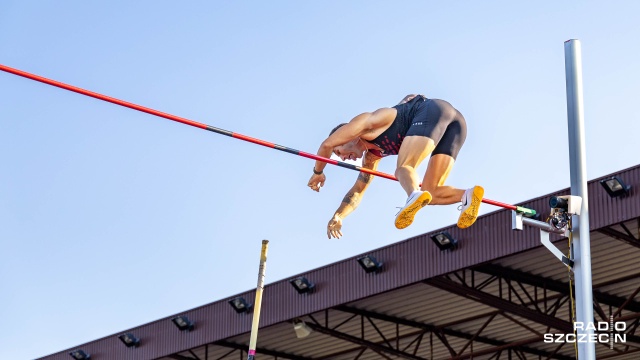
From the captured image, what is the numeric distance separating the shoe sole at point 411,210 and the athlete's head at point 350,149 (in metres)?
0.85

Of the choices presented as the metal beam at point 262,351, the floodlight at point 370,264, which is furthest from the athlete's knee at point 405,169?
the metal beam at point 262,351

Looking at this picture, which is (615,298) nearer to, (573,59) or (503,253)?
(503,253)

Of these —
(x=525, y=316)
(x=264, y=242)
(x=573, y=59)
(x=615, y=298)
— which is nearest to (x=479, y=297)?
(x=525, y=316)

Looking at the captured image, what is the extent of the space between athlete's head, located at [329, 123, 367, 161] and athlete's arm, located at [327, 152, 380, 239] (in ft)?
1.10

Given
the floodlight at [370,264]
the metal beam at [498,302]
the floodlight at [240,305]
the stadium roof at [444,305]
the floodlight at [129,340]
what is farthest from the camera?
the floodlight at [129,340]

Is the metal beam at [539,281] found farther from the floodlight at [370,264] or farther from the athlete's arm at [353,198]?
the athlete's arm at [353,198]

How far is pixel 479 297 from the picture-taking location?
2158 centimetres

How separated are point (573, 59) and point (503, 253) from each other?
831 cm

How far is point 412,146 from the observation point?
10.7 metres

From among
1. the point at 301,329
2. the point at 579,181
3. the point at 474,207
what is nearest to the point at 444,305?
the point at 301,329

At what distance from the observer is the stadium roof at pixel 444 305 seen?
1994cm

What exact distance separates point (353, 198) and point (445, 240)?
357 inches

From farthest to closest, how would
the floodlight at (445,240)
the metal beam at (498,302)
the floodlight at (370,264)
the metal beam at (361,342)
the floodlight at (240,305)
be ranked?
the metal beam at (361,342), the floodlight at (240,305), the floodlight at (370,264), the metal beam at (498,302), the floodlight at (445,240)

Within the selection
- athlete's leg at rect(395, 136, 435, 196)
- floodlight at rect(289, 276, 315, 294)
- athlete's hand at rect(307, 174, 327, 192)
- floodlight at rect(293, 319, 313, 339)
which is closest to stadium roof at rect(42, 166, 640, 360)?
floodlight at rect(289, 276, 315, 294)
